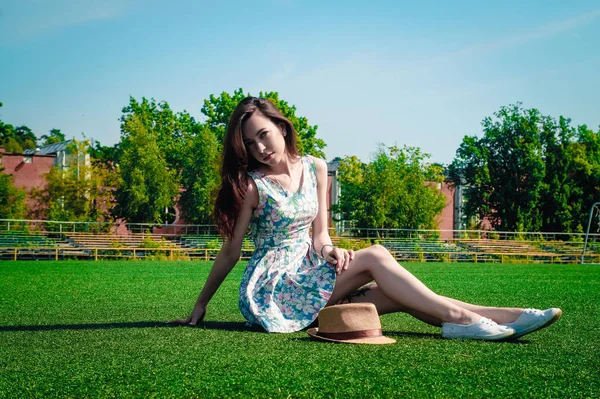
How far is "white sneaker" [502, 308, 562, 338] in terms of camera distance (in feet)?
12.2

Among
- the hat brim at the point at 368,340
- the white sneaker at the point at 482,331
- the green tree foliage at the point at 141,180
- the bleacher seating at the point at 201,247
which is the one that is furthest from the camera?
the green tree foliage at the point at 141,180

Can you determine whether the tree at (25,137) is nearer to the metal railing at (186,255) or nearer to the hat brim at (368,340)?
the metal railing at (186,255)

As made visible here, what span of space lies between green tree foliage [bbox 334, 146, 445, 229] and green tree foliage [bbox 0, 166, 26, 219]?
1787cm

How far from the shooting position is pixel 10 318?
217 inches

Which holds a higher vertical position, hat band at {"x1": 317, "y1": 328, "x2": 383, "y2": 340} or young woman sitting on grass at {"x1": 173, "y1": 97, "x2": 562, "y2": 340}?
young woman sitting on grass at {"x1": 173, "y1": 97, "x2": 562, "y2": 340}

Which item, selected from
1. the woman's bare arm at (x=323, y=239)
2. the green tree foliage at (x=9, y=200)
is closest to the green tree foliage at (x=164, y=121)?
the green tree foliage at (x=9, y=200)

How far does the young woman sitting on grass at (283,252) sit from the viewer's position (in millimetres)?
4039

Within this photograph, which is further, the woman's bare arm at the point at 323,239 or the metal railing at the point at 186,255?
the metal railing at the point at 186,255

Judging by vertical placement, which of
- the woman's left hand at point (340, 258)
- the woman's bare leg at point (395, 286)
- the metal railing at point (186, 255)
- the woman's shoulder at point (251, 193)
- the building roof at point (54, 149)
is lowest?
the metal railing at point (186, 255)

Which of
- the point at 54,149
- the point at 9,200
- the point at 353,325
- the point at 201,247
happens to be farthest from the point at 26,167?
the point at 353,325

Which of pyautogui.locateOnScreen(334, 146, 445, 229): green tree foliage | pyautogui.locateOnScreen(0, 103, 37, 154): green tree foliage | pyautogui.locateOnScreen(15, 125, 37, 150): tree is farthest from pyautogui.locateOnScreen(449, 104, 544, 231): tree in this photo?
pyautogui.locateOnScreen(15, 125, 37, 150): tree

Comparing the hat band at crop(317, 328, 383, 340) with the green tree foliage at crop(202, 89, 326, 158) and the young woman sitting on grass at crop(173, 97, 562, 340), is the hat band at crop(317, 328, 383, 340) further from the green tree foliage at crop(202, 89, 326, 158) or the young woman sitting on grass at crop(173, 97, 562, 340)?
the green tree foliage at crop(202, 89, 326, 158)

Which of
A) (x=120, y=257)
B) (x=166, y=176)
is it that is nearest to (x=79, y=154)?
(x=166, y=176)

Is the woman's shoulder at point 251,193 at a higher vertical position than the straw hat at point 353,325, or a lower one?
higher
